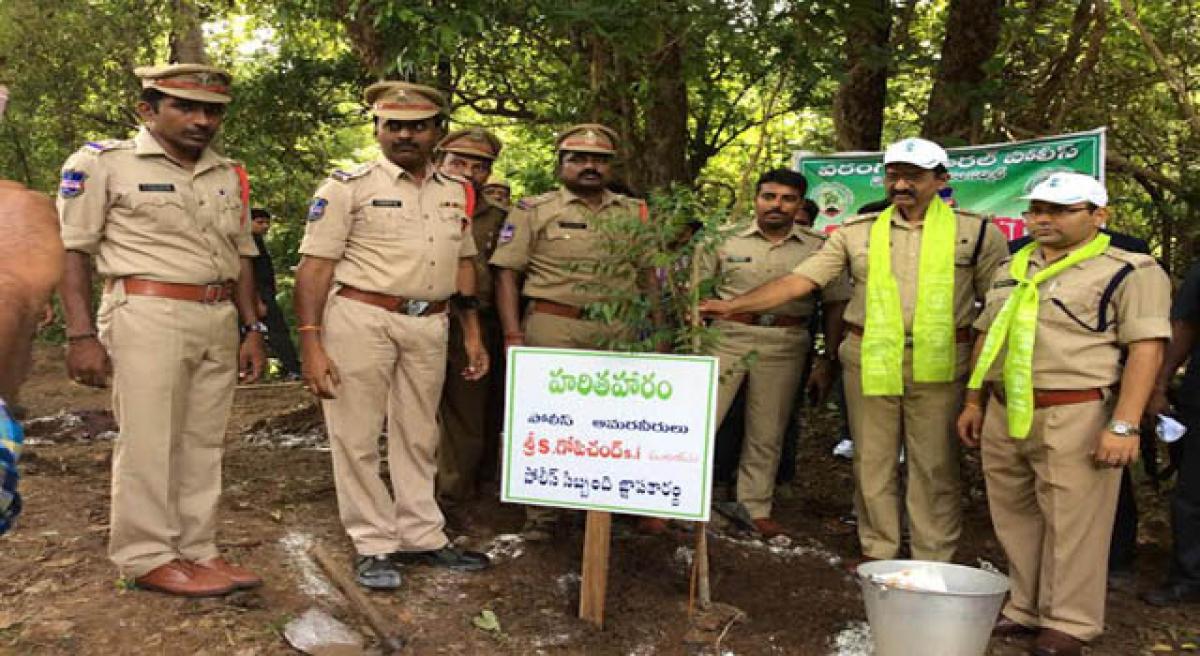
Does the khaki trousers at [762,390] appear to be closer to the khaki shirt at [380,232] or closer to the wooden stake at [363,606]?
the khaki shirt at [380,232]

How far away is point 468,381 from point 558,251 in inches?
35.2

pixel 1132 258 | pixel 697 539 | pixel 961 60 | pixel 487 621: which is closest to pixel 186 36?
pixel 961 60

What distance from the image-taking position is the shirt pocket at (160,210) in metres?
3.61

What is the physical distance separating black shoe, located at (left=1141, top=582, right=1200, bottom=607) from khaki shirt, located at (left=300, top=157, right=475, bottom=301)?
3.53 metres

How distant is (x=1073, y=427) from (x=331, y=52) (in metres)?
8.67

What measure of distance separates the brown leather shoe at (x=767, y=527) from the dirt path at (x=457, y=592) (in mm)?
124

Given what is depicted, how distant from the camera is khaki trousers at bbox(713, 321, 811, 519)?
520 cm

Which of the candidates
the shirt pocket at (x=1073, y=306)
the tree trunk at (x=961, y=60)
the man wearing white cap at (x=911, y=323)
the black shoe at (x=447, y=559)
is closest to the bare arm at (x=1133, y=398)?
the shirt pocket at (x=1073, y=306)

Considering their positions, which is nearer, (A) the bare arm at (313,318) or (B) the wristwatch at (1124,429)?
(B) the wristwatch at (1124,429)

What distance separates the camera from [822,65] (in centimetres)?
519

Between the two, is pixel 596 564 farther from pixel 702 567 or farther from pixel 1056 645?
pixel 1056 645

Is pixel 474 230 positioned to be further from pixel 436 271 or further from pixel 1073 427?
pixel 1073 427

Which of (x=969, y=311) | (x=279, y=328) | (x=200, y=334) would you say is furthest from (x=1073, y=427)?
(x=279, y=328)

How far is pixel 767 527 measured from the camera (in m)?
5.24
